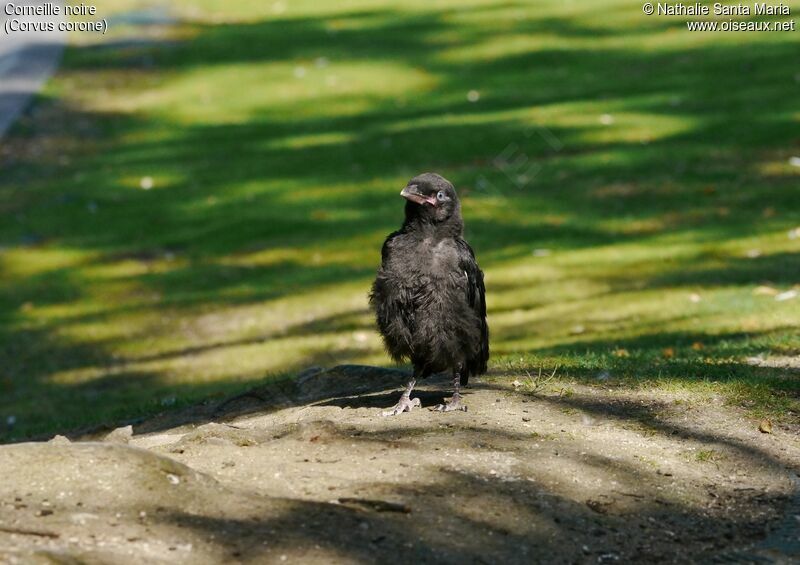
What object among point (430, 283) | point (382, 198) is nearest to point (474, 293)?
point (430, 283)

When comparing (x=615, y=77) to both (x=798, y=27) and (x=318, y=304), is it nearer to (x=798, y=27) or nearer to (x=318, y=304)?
(x=798, y=27)

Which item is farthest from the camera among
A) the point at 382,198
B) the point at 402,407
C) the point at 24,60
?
the point at 24,60

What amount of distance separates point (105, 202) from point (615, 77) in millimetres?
10049

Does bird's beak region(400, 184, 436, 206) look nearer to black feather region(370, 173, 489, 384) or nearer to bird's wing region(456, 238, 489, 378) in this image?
black feather region(370, 173, 489, 384)

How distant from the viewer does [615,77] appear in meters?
25.2

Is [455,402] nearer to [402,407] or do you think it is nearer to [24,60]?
[402,407]

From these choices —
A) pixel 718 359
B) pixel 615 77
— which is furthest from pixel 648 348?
pixel 615 77

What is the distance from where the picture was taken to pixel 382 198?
19.9m

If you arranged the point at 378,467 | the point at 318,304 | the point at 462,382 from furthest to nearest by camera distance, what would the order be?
the point at 318,304 < the point at 462,382 < the point at 378,467

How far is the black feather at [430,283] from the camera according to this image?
7859 mm

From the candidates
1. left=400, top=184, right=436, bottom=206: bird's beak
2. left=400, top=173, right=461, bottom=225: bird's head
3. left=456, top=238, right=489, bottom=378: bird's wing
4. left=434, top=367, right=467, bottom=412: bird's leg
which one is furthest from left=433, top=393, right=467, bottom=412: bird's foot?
left=400, top=184, right=436, bottom=206: bird's beak

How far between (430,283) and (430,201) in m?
0.49

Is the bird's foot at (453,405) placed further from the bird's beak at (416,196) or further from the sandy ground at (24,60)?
the sandy ground at (24,60)

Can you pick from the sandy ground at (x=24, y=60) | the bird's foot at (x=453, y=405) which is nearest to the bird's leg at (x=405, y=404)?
the bird's foot at (x=453, y=405)
